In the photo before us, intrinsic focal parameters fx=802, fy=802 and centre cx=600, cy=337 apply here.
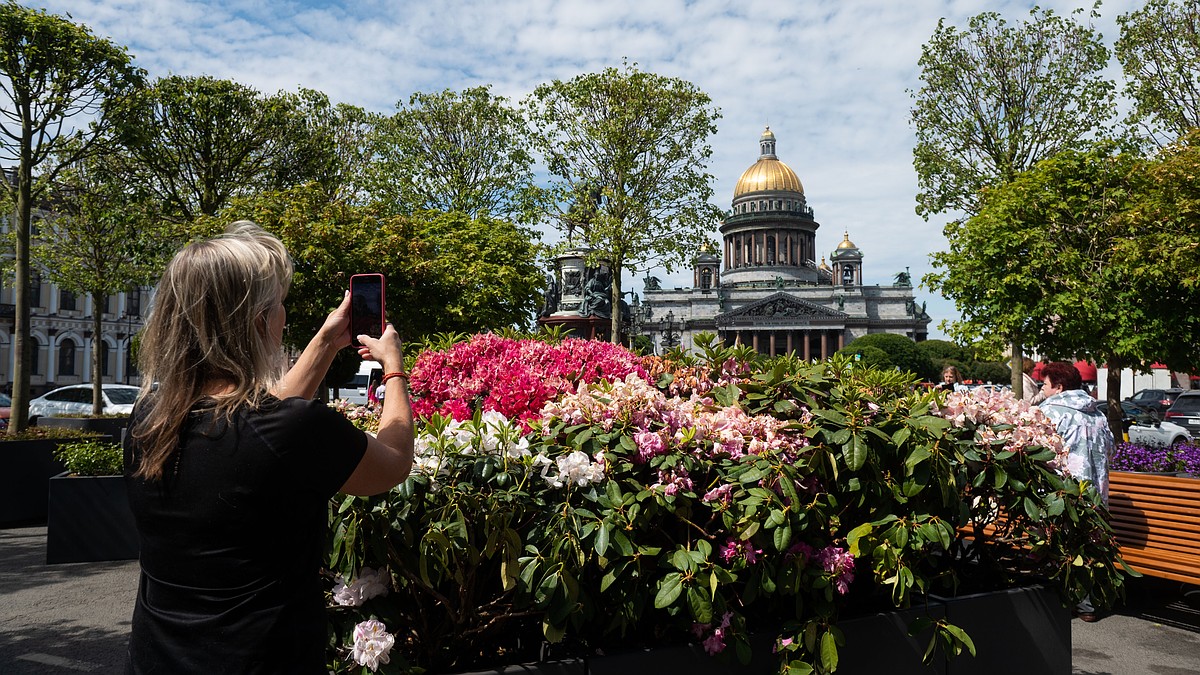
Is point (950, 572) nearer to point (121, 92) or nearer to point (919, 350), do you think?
Answer: point (121, 92)

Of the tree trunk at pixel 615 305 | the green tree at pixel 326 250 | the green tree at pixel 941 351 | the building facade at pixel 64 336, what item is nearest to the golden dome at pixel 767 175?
the green tree at pixel 941 351

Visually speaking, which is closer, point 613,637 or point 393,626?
point 393,626

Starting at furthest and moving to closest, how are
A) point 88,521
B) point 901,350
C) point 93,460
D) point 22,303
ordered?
point 901,350, point 22,303, point 93,460, point 88,521

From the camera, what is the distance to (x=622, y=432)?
126 inches

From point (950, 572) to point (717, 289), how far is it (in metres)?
110

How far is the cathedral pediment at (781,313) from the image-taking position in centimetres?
10744

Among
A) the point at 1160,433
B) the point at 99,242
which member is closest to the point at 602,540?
the point at 1160,433

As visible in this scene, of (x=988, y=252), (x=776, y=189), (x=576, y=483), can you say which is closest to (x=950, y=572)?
(x=576, y=483)

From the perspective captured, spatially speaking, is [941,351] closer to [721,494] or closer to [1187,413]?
[1187,413]

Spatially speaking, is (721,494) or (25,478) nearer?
(721,494)

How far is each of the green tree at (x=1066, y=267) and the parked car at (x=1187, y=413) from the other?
16.7ft

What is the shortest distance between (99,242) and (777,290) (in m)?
94.0

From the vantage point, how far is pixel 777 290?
362 ft

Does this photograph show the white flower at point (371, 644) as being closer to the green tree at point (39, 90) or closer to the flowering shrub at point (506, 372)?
the flowering shrub at point (506, 372)
